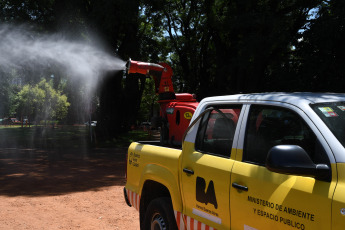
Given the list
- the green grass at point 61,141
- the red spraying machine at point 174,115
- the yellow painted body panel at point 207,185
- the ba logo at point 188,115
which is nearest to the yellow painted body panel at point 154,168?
the yellow painted body panel at point 207,185

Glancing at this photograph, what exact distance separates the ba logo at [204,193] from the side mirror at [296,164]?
3.40 feet

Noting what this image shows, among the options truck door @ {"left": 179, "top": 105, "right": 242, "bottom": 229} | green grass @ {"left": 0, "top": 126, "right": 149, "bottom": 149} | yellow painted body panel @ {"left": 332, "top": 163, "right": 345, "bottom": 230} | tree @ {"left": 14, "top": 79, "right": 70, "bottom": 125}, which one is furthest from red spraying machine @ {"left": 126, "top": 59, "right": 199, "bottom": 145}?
tree @ {"left": 14, "top": 79, "right": 70, "bottom": 125}

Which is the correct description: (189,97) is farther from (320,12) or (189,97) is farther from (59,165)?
(320,12)

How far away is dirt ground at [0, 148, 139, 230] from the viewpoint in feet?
20.6

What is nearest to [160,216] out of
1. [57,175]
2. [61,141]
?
[57,175]

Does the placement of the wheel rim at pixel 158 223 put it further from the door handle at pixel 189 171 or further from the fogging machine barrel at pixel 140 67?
the fogging machine barrel at pixel 140 67

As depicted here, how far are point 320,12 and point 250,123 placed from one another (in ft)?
45.1

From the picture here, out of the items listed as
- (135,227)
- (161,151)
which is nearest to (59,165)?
(135,227)

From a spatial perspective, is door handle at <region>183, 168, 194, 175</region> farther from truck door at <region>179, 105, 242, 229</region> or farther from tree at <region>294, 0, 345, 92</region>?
tree at <region>294, 0, 345, 92</region>

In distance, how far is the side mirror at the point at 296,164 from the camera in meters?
2.35

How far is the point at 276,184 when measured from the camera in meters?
2.70

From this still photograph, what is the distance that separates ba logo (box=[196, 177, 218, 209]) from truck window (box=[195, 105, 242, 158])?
28cm

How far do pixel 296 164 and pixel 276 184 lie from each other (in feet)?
1.31

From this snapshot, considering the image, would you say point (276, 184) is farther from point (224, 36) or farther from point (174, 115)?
point (224, 36)
